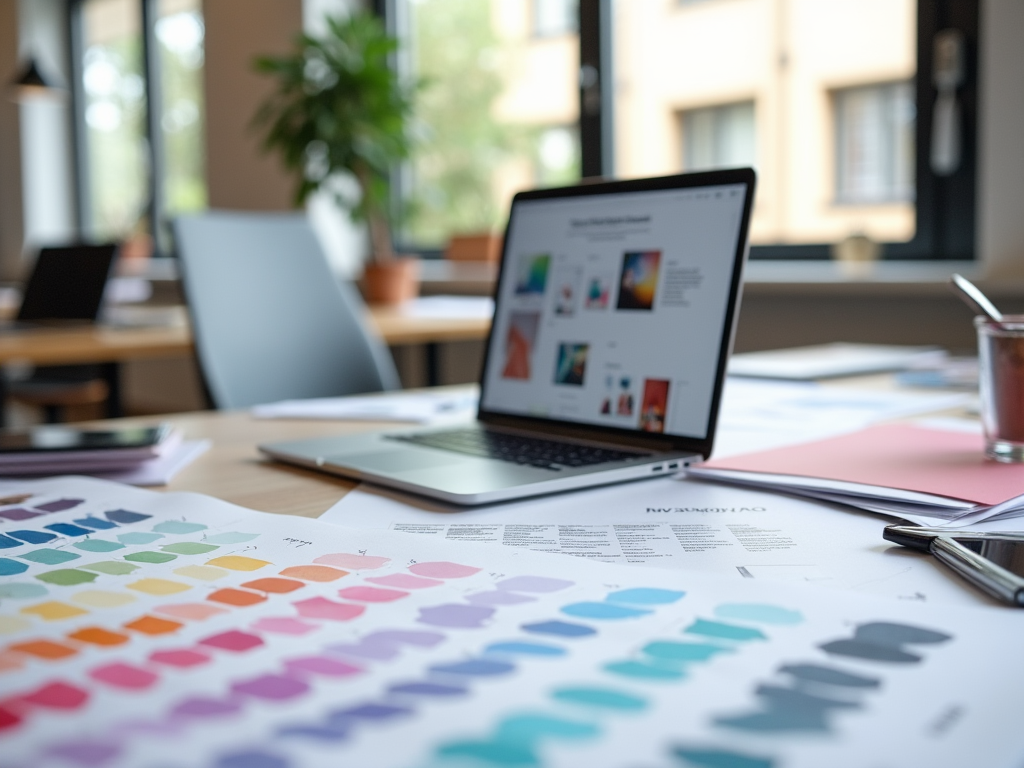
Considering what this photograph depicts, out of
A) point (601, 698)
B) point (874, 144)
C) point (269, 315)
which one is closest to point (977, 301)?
point (601, 698)

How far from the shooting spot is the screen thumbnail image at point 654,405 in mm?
907

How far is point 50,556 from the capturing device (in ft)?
2.04

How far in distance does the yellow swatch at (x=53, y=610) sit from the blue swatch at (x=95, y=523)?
172mm

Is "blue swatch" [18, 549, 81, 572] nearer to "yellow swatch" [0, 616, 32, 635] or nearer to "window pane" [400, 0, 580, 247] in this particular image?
"yellow swatch" [0, 616, 32, 635]

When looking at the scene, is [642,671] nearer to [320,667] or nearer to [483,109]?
[320,667]

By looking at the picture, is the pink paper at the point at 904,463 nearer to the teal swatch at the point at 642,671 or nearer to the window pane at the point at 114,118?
the teal swatch at the point at 642,671

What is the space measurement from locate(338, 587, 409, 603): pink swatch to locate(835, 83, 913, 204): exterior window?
2.52 m

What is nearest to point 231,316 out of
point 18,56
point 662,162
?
point 662,162

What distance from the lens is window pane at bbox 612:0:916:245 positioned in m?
2.88

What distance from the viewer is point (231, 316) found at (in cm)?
186

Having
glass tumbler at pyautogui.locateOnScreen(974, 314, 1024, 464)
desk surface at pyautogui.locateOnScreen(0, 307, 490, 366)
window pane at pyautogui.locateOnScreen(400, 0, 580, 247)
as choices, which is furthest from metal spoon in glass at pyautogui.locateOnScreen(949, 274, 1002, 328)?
window pane at pyautogui.locateOnScreen(400, 0, 580, 247)

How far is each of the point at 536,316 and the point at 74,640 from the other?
0.67 metres

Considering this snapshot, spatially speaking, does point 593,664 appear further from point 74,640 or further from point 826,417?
point 826,417

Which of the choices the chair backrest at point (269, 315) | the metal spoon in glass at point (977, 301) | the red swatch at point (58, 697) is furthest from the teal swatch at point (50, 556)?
the chair backrest at point (269, 315)
